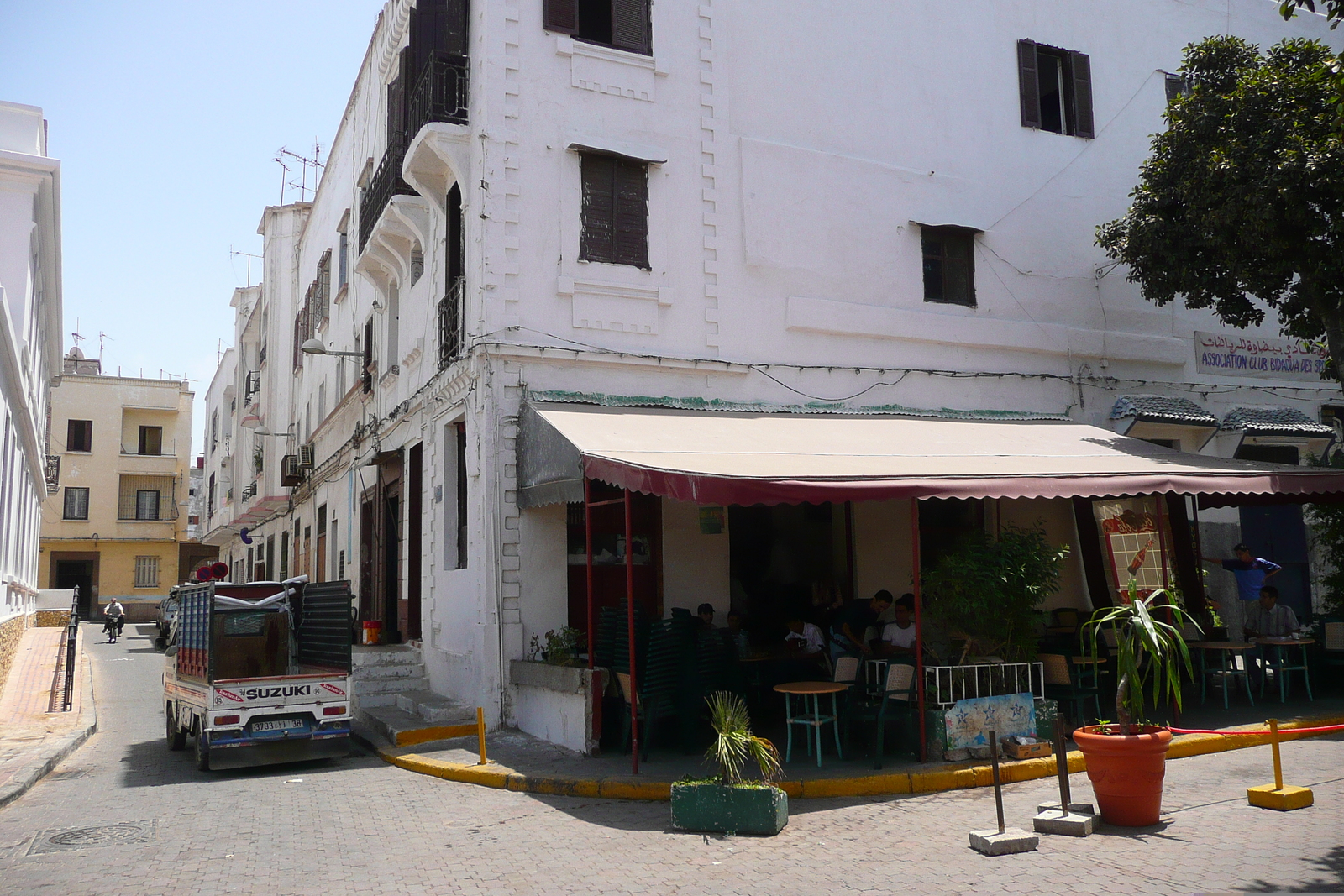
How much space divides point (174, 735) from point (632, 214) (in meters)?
8.19

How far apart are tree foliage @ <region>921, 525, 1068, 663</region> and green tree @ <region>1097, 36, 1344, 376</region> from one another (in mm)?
5320

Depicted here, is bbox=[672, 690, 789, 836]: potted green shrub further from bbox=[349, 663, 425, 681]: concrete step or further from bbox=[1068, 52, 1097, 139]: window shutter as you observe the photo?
bbox=[1068, 52, 1097, 139]: window shutter

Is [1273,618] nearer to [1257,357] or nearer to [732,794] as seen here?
[1257,357]

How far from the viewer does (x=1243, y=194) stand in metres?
11.7

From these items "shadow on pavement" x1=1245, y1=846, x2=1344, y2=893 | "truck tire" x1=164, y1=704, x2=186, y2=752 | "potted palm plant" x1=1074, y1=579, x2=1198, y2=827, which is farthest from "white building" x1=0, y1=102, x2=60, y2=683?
"shadow on pavement" x1=1245, y1=846, x2=1344, y2=893

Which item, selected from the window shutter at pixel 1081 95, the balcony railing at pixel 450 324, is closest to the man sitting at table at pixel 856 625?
the balcony railing at pixel 450 324

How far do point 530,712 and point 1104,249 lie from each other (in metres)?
10.8

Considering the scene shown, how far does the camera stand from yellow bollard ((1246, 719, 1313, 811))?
22.6 ft

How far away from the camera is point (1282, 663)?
37.6ft

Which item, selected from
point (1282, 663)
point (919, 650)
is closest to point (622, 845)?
point (919, 650)

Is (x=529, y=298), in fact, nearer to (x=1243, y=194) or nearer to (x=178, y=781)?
(x=178, y=781)

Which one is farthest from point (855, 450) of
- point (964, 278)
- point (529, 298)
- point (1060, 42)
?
point (1060, 42)

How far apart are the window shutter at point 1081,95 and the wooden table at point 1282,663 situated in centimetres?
810

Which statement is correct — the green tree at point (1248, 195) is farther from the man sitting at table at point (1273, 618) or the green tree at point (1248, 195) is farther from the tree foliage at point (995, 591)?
the tree foliage at point (995, 591)
